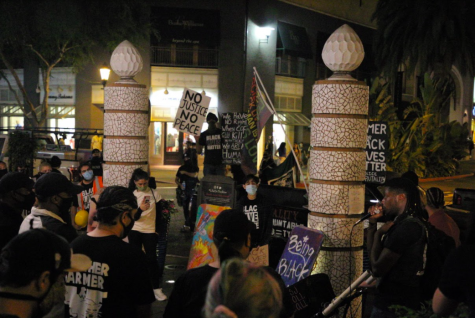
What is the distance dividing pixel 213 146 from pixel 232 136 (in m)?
0.47

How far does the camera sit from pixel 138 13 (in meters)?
30.2

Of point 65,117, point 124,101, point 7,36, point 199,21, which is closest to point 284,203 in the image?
point 124,101

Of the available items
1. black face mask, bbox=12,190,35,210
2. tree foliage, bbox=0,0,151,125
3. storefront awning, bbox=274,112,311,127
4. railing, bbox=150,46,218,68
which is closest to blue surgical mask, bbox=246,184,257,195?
black face mask, bbox=12,190,35,210

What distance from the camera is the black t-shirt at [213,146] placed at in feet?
38.9

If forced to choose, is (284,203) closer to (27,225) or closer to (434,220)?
(434,220)

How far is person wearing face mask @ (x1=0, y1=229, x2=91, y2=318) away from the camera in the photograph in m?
2.61

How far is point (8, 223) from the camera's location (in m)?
4.98

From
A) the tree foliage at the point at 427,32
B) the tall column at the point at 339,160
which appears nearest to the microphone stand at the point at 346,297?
the tall column at the point at 339,160

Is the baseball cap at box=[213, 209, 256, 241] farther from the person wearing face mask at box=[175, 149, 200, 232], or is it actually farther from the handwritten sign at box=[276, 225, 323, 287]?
the person wearing face mask at box=[175, 149, 200, 232]

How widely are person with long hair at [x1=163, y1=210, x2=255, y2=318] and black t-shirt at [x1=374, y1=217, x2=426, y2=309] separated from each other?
5.07 feet

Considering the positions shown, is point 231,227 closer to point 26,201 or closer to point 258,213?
point 26,201

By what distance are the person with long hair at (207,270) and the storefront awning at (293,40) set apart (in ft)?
110

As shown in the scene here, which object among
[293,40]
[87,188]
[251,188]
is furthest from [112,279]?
[293,40]

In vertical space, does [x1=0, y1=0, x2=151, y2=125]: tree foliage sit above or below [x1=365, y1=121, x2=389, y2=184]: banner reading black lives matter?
above
